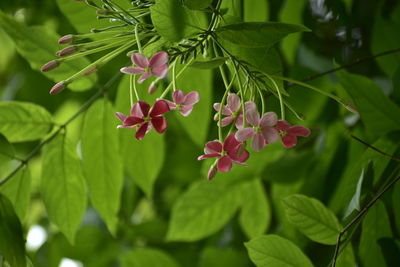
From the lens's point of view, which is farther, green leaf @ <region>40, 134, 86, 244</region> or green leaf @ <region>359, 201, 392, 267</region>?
green leaf @ <region>40, 134, 86, 244</region>

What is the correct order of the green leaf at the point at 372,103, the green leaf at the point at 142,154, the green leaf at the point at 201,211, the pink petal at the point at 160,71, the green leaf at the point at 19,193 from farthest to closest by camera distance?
the green leaf at the point at 201,211, the green leaf at the point at 142,154, the green leaf at the point at 19,193, the green leaf at the point at 372,103, the pink petal at the point at 160,71

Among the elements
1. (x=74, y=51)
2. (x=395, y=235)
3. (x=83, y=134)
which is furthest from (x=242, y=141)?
(x=83, y=134)

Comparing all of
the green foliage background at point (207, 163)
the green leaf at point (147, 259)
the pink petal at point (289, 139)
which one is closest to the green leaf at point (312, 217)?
the green foliage background at point (207, 163)

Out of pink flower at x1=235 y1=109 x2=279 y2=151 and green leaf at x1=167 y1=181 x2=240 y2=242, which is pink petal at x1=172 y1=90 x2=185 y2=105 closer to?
pink flower at x1=235 y1=109 x2=279 y2=151

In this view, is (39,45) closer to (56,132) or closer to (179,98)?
(56,132)

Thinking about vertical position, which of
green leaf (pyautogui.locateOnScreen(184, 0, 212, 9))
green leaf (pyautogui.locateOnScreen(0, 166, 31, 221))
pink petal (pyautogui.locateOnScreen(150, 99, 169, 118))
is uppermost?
green leaf (pyautogui.locateOnScreen(184, 0, 212, 9))

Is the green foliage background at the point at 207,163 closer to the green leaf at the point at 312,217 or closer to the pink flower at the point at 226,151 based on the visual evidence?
the green leaf at the point at 312,217

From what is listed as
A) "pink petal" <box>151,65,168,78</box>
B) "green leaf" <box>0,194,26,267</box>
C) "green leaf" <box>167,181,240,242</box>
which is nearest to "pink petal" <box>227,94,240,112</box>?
"pink petal" <box>151,65,168,78</box>
